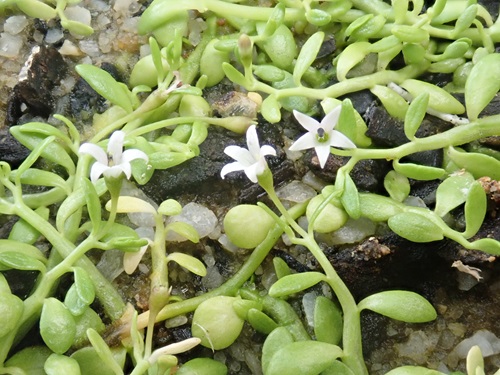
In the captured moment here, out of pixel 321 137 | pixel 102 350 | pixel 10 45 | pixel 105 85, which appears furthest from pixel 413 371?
pixel 10 45

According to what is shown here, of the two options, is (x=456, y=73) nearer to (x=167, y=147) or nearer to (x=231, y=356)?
(x=167, y=147)

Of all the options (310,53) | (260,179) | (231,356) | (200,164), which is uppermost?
(310,53)

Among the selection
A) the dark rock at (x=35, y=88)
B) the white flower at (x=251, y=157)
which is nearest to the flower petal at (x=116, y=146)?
the white flower at (x=251, y=157)

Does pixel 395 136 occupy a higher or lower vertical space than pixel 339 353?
higher

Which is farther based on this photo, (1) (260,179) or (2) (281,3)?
(2) (281,3)

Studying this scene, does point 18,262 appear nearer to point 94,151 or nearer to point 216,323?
point 94,151

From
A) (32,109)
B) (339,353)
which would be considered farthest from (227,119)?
(339,353)

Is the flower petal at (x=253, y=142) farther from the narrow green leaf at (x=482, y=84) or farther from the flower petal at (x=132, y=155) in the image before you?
the narrow green leaf at (x=482, y=84)
